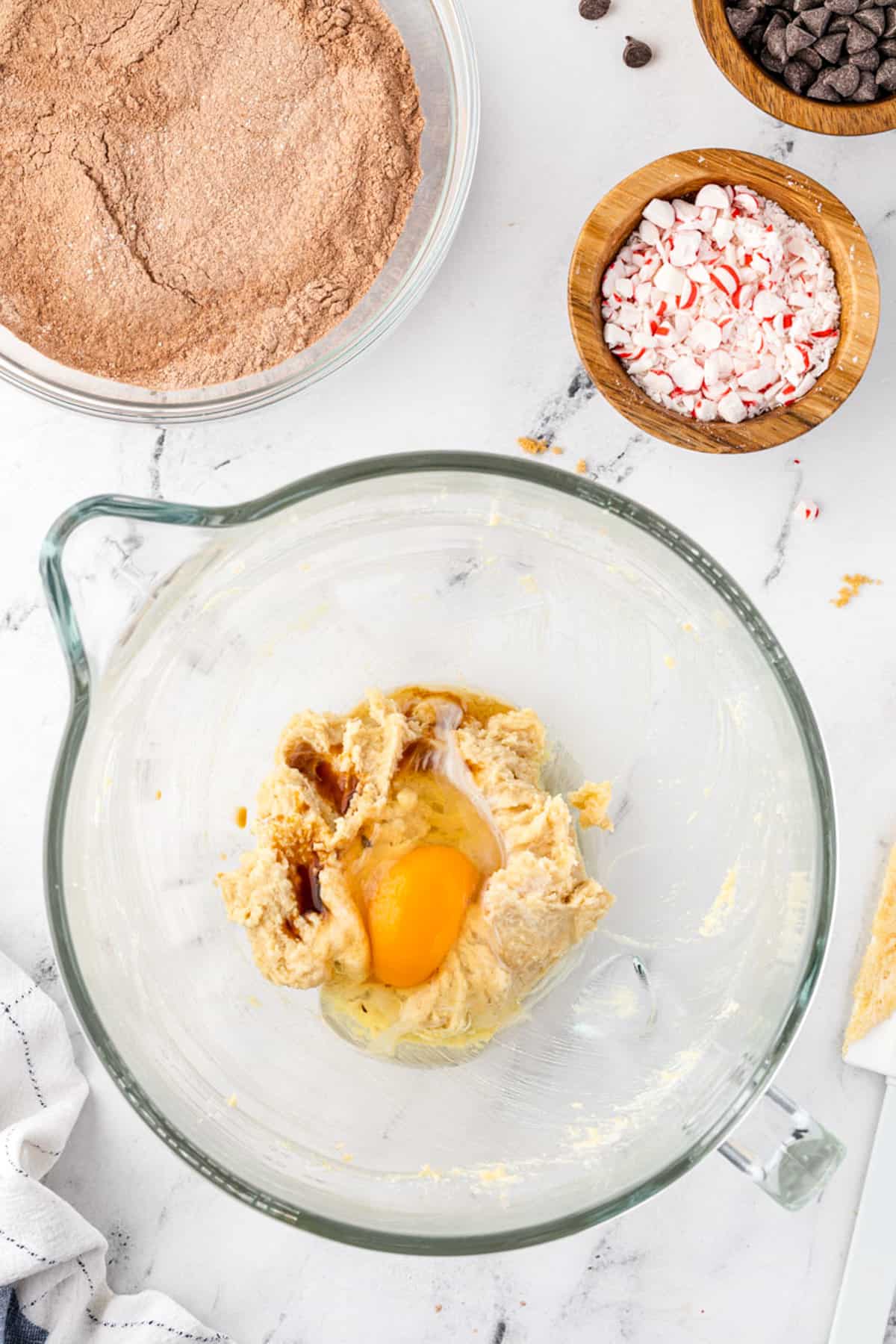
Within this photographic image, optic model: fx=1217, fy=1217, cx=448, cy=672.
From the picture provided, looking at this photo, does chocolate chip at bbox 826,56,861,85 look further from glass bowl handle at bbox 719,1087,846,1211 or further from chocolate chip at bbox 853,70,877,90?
glass bowl handle at bbox 719,1087,846,1211

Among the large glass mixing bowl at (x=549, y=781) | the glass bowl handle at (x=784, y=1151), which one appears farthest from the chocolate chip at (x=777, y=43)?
the glass bowl handle at (x=784, y=1151)

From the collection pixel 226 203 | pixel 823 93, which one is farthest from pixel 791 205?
pixel 226 203

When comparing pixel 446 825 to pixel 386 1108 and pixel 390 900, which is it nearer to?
pixel 390 900

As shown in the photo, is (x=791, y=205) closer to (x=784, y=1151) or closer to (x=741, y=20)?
(x=741, y=20)

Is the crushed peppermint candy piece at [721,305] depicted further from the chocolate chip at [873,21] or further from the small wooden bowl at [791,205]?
the chocolate chip at [873,21]

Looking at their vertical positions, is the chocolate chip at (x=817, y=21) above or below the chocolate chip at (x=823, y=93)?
above

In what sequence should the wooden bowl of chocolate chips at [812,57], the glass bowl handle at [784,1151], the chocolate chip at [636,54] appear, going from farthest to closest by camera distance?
the chocolate chip at [636,54] < the wooden bowl of chocolate chips at [812,57] < the glass bowl handle at [784,1151]
